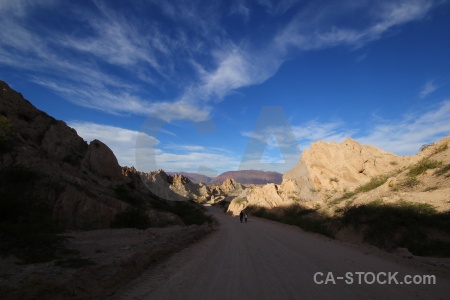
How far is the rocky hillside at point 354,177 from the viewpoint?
17.9 m

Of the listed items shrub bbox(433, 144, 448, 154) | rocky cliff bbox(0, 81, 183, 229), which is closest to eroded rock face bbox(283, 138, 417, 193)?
shrub bbox(433, 144, 448, 154)

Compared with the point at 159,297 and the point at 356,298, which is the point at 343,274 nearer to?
the point at 356,298

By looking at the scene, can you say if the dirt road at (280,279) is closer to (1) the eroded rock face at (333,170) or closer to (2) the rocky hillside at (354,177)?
(2) the rocky hillside at (354,177)

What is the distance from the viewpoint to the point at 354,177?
1235 inches

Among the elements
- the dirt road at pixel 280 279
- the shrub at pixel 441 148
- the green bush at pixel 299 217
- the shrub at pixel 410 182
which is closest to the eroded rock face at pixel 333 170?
the green bush at pixel 299 217

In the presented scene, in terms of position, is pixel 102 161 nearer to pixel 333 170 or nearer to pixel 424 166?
pixel 333 170

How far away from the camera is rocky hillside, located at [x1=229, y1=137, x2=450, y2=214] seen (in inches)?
706

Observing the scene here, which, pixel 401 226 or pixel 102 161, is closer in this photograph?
pixel 401 226

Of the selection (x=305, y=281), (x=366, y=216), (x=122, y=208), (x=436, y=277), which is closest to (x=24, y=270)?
(x=305, y=281)

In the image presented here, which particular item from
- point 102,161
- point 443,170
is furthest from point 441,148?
point 102,161

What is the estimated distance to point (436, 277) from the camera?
6520mm

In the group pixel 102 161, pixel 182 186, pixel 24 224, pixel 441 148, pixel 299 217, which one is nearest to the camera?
pixel 24 224

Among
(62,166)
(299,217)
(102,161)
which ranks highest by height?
(102,161)

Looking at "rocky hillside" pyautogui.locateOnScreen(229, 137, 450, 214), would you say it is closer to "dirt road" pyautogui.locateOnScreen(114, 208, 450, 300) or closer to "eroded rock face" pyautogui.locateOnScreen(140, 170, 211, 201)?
"dirt road" pyautogui.locateOnScreen(114, 208, 450, 300)
